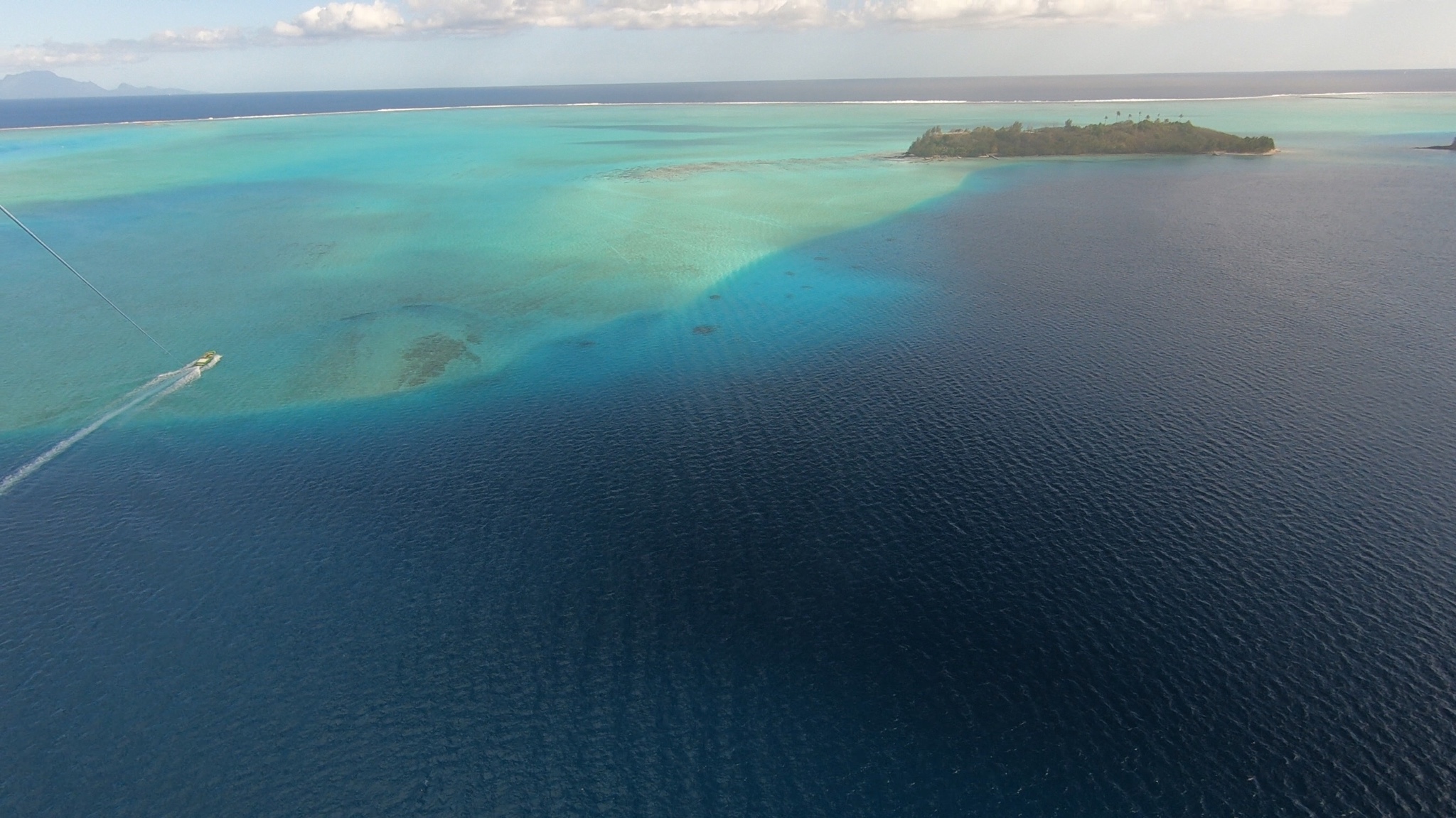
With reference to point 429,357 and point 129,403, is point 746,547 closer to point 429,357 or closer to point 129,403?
point 429,357

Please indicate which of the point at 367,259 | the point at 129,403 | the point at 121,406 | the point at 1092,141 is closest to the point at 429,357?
the point at 129,403

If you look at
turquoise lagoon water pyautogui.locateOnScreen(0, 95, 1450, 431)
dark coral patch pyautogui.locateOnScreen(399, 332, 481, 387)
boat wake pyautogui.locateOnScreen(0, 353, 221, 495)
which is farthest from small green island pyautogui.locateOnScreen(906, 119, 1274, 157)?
boat wake pyautogui.locateOnScreen(0, 353, 221, 495)

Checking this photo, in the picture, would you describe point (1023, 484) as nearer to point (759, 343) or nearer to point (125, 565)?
point (759, 343)

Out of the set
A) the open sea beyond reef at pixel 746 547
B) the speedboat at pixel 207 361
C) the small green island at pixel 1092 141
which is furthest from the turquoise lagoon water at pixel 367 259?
the small green island at pixel 1092 141

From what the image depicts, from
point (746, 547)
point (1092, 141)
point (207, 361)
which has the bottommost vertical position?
point (746, 547)

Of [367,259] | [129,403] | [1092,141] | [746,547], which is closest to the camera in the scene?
[746,547]

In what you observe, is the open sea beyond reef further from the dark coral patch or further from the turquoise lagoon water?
the turquoise lagoon water

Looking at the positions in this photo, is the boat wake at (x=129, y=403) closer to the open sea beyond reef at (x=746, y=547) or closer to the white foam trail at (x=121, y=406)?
the white foam trail at (x=121, y=406)
